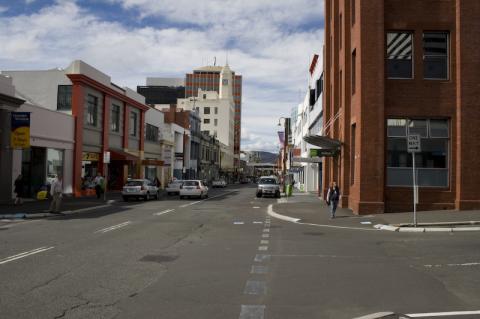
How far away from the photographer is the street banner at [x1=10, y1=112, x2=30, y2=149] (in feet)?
86.7

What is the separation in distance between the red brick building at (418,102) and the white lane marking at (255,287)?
591 inches

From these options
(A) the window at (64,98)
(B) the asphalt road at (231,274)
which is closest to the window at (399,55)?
(B) the asphalt road at (231,274)

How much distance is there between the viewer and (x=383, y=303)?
732cm

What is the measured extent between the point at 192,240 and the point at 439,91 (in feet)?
48.1

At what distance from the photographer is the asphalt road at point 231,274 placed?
7016 mm

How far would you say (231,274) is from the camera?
30.8 ft

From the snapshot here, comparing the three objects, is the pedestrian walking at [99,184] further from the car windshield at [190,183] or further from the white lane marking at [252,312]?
the white lane marking at [252,312]

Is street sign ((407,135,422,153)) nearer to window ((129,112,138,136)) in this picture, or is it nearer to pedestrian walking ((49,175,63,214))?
pedestrian walking ((49,175,63,214))

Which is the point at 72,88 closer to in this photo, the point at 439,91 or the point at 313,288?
the point at 439,91

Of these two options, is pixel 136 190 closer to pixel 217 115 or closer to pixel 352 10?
pixel 352 10

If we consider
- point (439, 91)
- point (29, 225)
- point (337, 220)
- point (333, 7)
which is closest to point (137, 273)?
point (29, 225)

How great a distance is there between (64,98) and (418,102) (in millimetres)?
27848

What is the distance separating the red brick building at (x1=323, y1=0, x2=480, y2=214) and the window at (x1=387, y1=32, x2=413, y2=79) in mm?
46

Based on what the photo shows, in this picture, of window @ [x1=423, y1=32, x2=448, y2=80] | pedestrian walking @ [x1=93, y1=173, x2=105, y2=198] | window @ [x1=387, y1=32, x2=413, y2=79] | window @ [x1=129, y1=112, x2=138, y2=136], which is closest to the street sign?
window @ [x1=387, y1=32, x2=413, y2=79]
